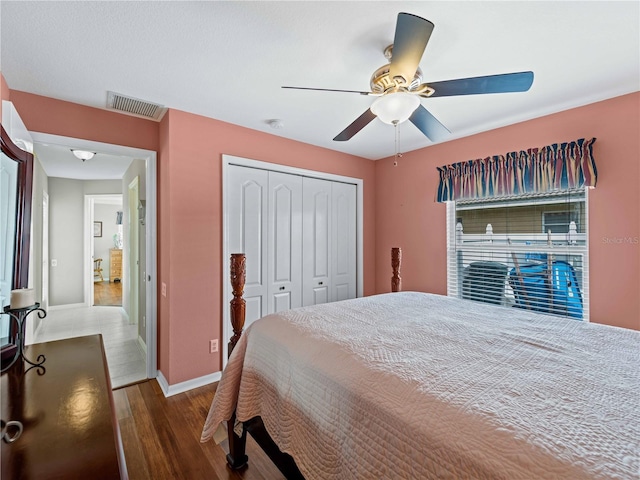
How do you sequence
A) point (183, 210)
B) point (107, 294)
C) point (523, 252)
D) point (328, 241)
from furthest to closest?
point (107, 294) < point (328, 241) < point (523, 252) < point (183, 210)

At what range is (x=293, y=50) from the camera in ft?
5.83

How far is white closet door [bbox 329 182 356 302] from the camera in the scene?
12.5ft

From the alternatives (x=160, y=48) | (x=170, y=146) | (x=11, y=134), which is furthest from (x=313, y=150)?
(x=11, y=134)

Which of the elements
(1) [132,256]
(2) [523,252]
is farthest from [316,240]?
→ (1) [132,256]

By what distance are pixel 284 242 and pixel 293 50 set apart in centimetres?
193

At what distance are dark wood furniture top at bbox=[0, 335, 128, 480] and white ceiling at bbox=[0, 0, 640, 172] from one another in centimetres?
168

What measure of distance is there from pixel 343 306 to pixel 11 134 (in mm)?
2237

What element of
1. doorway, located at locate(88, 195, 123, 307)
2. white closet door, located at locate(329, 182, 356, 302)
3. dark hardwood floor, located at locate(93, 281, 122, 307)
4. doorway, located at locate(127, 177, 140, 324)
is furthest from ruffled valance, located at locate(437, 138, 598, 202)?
Answer: doorway, located at locate(88, 195, 123, 307)

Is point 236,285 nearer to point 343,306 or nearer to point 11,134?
point 343,306

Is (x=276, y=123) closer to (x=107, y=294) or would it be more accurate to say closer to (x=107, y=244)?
(x=107, y=294)

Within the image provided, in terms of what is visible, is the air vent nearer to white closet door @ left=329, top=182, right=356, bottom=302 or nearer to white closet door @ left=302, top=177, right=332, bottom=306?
white closet door @ left=302, top=177, right=332, bottom=306

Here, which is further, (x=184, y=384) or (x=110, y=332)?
(x=110, y=332)

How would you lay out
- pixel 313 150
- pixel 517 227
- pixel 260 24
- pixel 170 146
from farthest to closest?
pixel 313 150, pixel 517 227, pixel 170 146, pixel 260 24

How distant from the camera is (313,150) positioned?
3.57 m
